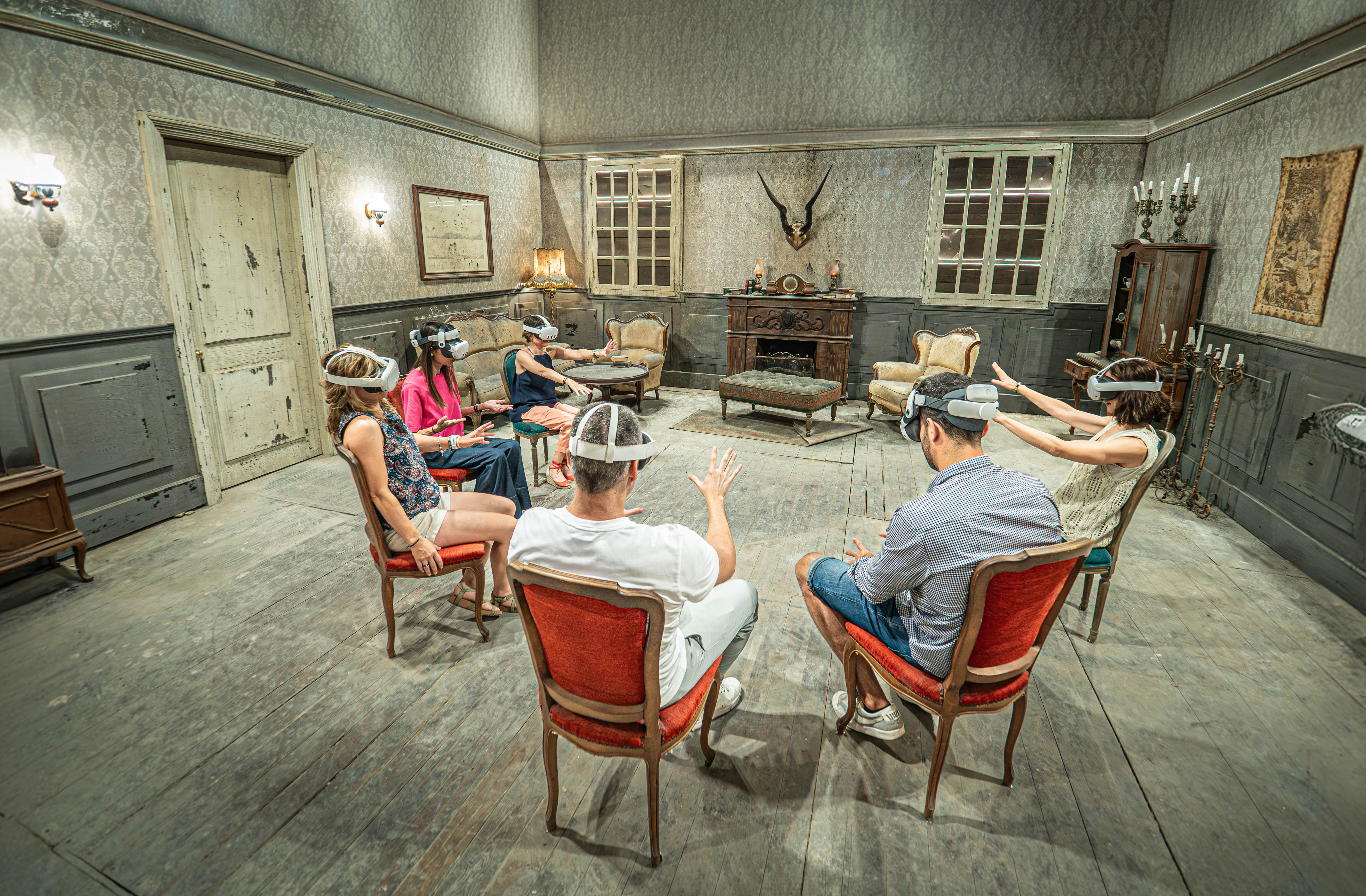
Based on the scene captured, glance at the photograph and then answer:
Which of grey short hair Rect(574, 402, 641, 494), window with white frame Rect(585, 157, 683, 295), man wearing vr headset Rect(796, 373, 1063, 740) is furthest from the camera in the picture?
window with white frame Rect(585, 157, 683, 295)

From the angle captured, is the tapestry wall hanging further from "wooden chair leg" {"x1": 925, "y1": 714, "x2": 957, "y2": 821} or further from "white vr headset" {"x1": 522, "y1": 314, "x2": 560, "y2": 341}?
"white vr headset" {"x1": 522, "y1": 314, "x2": 560, "y2": 341}

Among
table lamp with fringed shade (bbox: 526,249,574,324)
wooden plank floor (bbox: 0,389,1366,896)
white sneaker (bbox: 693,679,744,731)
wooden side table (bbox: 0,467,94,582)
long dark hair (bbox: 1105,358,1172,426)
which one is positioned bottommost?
wooden plank floor (bbox: 0,389,1366,896)

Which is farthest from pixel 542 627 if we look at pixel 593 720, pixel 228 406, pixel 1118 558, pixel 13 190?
pixel 228 406

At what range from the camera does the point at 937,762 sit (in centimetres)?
193

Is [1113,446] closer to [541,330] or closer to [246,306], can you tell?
[541,330]

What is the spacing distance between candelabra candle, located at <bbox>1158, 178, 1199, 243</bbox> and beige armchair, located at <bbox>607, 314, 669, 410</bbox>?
4.89 meters

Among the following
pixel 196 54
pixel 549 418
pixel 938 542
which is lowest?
pixel 549 418

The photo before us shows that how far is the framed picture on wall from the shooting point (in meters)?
6.30

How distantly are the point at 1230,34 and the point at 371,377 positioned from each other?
6757mm

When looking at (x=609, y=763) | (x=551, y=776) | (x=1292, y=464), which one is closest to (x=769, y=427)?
(x=1292, y=464)

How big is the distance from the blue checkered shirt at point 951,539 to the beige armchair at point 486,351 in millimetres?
4553

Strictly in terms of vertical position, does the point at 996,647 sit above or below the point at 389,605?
above

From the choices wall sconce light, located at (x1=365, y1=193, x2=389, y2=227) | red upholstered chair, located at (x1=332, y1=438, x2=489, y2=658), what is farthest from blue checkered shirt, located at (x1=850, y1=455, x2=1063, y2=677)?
wall sconce light, located at (x1=365, y1=193, x2=389, y2=227)

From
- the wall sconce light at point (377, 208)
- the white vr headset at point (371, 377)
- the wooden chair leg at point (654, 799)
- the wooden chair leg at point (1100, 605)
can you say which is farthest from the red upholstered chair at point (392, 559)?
the wall sconce light at point (377, 208)
